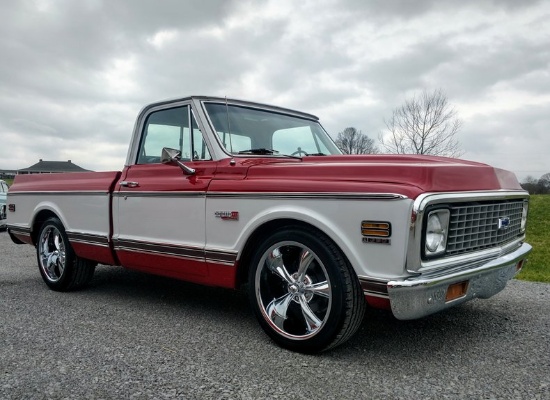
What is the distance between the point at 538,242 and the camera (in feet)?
46.0

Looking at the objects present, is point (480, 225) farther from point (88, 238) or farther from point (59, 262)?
point (59, 262)

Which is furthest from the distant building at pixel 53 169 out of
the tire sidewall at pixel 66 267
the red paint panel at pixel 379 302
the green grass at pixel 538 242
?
the green grass at pixel 538 242

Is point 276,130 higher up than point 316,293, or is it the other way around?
point 276,130

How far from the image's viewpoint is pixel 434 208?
2.79 metres

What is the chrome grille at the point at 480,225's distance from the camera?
117 inches

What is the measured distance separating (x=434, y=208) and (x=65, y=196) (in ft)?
12.9

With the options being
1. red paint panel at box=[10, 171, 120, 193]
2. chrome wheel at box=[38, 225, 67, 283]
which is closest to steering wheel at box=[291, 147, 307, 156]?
red paint panel at box=[10, 171, 120, 193]

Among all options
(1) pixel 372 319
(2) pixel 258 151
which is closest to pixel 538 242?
(1) pixel 372 319

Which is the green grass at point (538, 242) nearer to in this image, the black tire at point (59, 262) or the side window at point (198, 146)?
the side window at point (198, 146)

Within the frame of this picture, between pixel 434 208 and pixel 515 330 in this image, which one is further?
pixel 515 330

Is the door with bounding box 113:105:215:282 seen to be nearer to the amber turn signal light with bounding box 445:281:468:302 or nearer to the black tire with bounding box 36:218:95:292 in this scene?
the black tire with bounding box 36:218:95:292

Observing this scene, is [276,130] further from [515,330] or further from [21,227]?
[21,227]

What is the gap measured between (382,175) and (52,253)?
4.05m

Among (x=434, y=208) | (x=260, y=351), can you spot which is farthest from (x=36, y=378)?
(x=434, y=208)
